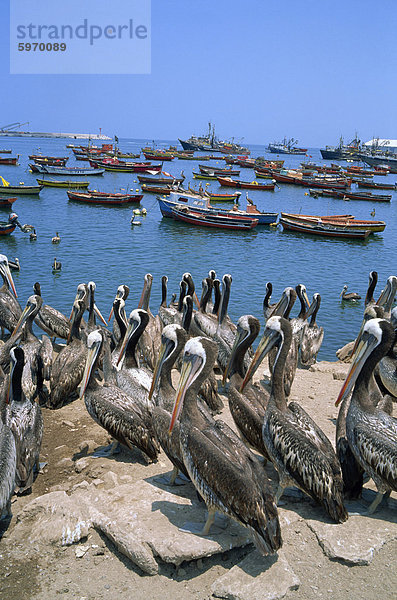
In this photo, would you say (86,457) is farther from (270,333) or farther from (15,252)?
(15,252)

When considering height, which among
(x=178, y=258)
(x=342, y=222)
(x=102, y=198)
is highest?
(x=102, y=198)

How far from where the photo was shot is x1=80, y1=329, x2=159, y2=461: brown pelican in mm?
7297

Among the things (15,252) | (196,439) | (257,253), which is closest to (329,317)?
(257,253)

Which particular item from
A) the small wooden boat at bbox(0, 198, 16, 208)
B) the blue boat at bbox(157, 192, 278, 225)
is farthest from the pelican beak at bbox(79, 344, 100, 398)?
the small wooden boat at bbox(0, 198, 16, 208)

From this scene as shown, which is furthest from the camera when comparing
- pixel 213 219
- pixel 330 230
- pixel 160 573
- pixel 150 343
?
pixel 330 230

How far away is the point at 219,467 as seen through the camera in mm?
5312

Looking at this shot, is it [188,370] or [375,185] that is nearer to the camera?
Answer: [188,370]

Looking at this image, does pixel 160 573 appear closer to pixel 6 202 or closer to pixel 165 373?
pixel 165 373

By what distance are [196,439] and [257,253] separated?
29.3m

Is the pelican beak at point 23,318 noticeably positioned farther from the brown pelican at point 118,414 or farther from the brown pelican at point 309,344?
the brown pelican at point 309,344

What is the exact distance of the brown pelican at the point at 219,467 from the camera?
16.6ft

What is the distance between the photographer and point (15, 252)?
2900cm

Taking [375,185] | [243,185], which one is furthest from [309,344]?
[375,185]

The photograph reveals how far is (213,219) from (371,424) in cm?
3346
